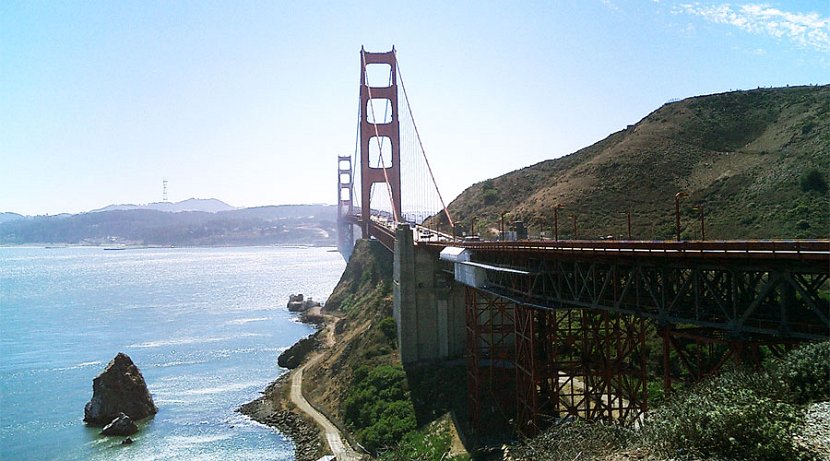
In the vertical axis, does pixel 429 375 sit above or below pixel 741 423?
below

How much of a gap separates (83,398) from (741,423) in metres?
39.4

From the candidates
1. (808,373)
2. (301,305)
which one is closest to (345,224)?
(301,305)

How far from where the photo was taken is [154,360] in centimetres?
4922

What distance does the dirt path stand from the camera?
2725 centimetres

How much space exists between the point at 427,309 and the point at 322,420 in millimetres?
7498

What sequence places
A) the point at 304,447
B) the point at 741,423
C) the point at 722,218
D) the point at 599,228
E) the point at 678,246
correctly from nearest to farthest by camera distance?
the point at 741,423 → the point at 678,246 → the point at 304,447 → the point at 722,218 → the point at 599,228

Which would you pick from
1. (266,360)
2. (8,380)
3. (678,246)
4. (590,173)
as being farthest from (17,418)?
(590,173)

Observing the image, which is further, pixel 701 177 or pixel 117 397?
pixel 701 177

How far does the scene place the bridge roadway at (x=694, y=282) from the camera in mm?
10531

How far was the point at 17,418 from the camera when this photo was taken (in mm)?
35719

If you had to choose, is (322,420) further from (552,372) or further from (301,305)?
(301,305)

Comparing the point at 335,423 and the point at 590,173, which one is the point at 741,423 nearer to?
the point at 335,423

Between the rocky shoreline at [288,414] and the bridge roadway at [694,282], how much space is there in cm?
1355

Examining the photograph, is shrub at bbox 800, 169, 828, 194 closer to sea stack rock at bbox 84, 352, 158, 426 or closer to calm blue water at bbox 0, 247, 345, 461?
calm blue water at bbox 0, 247, 345, 461
